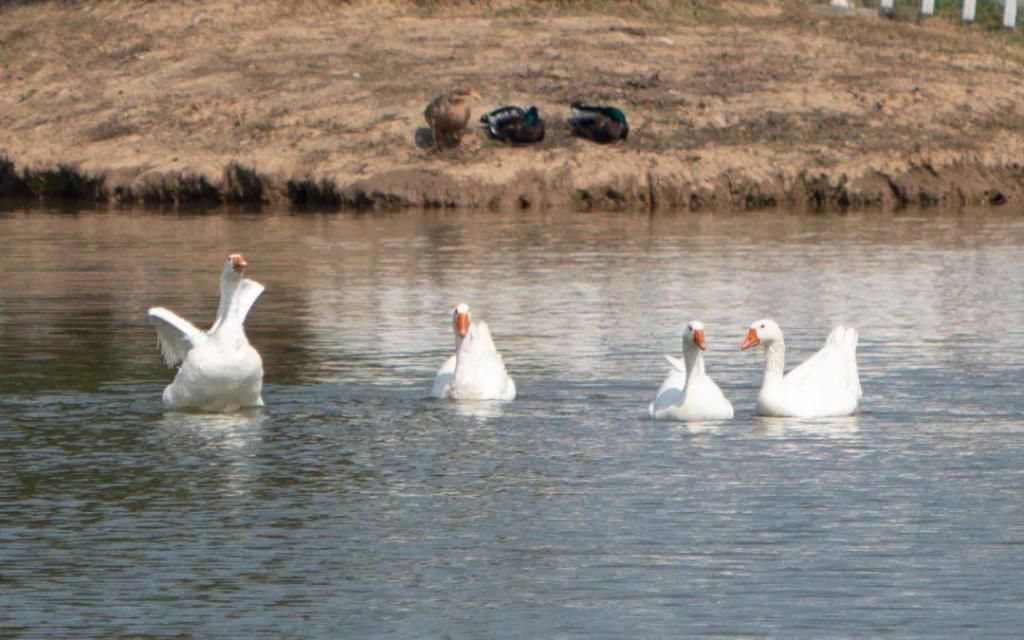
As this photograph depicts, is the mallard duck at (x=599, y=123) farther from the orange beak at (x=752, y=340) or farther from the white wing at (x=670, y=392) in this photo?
the white wing at (x=670, y=392)

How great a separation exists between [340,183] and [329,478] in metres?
21.8

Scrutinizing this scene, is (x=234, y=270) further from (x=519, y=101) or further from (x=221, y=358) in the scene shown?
(x=519, y=101)

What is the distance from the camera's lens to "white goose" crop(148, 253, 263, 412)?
50.2ft

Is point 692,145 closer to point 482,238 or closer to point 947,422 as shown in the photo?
point 482,238

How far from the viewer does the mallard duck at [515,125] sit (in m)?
34.8

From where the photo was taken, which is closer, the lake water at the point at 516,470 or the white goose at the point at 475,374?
the lake water at the point at 516,470

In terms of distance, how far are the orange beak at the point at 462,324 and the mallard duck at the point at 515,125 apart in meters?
18.2

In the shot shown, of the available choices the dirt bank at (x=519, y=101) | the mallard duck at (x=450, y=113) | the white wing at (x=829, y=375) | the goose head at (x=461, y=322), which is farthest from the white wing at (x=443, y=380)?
the dirt bank at (x=519, y=101)

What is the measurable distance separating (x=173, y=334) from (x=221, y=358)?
0.78 m

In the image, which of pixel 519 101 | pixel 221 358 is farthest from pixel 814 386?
pixel 519 101

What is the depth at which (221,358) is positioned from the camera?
1531cm

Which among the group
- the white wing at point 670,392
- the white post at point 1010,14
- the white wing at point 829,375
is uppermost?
the white post at point 1010,14

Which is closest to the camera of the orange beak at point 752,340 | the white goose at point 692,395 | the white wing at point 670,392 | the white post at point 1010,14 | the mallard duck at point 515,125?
the white goose at point 692,395

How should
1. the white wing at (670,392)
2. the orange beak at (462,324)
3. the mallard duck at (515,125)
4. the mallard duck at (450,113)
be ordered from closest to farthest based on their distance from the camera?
the white wing at (670,392) < the orange beak at (462,324) < the mallard duck at (450,113) < the mallard duck at (515,125)
